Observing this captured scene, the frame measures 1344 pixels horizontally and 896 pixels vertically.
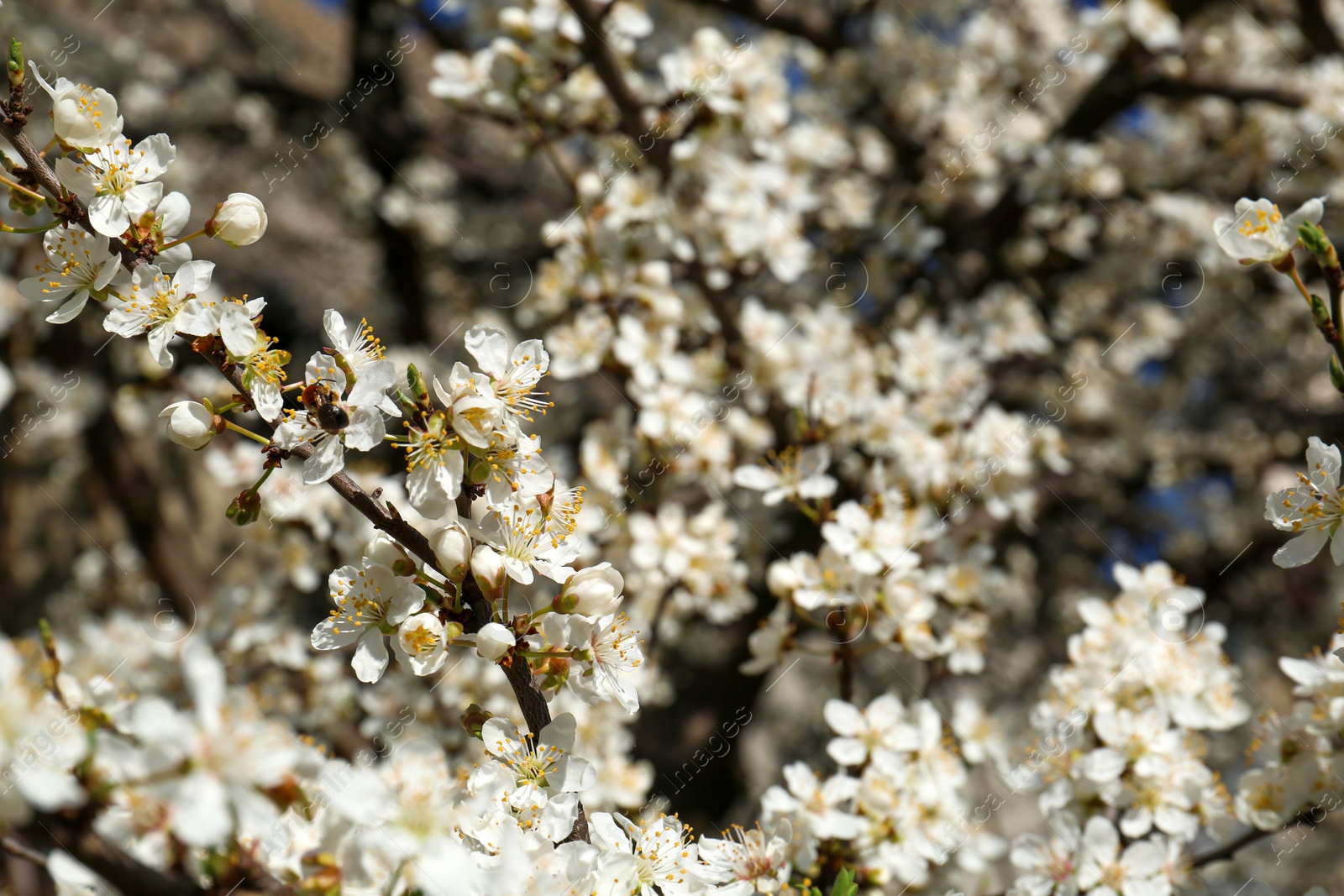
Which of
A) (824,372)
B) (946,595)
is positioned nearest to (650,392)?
(824,372)

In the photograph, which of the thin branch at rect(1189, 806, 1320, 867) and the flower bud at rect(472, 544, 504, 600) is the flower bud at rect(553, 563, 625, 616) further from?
the thin branch at rect(1189, 806, 1320, 867)

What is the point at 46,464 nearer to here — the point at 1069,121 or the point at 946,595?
the point at 946,595

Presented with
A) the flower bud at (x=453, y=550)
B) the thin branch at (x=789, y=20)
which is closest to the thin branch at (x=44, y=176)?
the flower bud at (x=453, y=550)

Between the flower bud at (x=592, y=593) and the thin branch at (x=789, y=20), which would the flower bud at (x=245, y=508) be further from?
the thin branch at (x=789, y=20)

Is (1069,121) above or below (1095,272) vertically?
above

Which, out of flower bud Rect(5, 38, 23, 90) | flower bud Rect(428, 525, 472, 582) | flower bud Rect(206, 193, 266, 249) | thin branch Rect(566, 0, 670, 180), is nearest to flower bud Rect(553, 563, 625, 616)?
flower bud Rect(428, 525, 472, 582)

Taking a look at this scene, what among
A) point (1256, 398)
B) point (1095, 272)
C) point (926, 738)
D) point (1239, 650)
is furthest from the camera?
point (1239, 650)

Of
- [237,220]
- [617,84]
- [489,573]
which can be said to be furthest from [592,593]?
[617,84]
